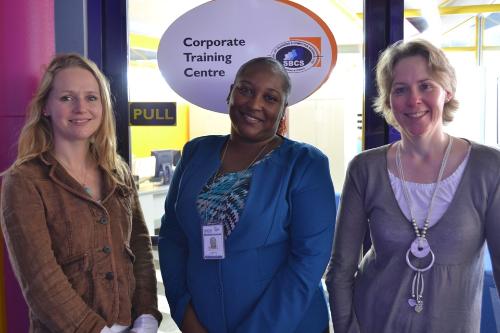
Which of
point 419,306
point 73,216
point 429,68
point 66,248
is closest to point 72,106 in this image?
point 73,216

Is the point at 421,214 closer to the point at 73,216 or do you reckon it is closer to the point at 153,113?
the point at 73,216

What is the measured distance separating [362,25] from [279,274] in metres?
1.30

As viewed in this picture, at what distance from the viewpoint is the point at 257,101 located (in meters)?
1.74

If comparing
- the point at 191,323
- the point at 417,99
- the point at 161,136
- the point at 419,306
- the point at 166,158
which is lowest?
the point at 191,323

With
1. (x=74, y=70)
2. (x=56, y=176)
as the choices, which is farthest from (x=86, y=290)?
(x=74, y=70)

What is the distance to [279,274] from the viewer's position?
169cm

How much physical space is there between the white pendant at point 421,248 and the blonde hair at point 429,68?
1.34 feet

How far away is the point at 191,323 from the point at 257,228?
42cm

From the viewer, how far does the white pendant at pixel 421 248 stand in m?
1.54

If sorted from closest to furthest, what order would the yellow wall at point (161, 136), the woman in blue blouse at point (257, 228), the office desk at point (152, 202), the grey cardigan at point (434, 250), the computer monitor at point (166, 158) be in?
the grey cardigan at point (434, 250)
the woman in blue blouse at point (257, 228)
the yellow wall at point (161, 136)
the computer monitor at point (166, 158)
the office desk at point (152, 202)

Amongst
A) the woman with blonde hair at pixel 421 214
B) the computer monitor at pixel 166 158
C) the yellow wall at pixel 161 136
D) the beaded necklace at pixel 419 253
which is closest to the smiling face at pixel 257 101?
the woman with blonde hair at pixel 421 214

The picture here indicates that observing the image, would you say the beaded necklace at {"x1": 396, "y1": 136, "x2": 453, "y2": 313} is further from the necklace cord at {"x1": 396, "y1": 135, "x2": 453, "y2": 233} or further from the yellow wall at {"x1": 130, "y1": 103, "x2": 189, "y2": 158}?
the yellow wall at {"x1": 130, "y1": 103, "x2": 189, "y2": 158}

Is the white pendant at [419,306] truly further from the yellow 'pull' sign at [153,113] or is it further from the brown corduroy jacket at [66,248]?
the yellow 'pull' sign at [153,113]

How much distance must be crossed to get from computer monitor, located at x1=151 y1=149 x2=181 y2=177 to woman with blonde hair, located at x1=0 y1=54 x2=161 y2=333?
2.82 feet
